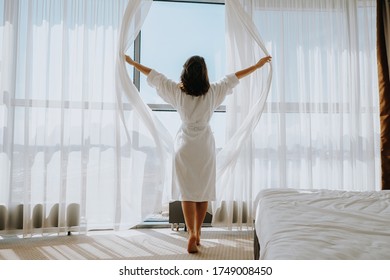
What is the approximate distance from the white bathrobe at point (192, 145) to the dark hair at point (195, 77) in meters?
0.05

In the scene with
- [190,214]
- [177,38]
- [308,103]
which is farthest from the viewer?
[177,38]

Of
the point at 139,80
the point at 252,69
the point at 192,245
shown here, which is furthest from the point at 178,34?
the point at 192,245

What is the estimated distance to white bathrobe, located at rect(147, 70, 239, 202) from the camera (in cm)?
215

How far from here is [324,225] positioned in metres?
1.11

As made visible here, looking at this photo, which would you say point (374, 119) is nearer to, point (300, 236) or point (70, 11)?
point (300, 236)

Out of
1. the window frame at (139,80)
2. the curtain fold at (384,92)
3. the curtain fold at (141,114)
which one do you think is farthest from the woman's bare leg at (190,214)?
the curtain fold at (384,92)

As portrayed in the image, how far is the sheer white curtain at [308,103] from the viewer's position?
2.64m

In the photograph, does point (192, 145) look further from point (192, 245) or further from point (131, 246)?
point (131, 246)

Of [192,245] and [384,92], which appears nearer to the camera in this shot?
[192,245]

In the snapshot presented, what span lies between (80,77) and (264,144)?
161cm

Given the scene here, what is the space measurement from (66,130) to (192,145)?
1.07m

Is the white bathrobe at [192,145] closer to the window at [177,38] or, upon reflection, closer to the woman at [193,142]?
the woman at [193,142]

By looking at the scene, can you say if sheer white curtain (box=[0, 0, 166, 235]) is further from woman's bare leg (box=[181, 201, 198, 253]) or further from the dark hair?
the dark hair

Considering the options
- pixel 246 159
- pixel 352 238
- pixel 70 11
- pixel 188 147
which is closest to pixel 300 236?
pixel 352 238
